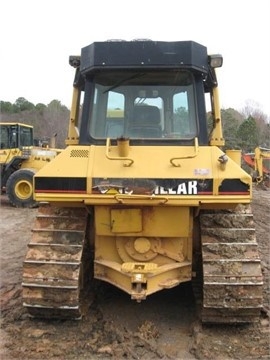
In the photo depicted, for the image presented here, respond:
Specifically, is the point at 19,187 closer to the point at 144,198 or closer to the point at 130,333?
the point at 130,333

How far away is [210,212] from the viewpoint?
4703 mm

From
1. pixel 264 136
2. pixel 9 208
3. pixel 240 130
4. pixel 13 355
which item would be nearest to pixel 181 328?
pixel 13 355

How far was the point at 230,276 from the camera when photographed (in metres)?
4.25

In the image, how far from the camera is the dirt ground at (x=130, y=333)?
13.2 ft

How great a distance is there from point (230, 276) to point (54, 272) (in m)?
1.54

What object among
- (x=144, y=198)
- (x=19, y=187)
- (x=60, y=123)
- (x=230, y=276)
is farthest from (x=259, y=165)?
(x=60, y=123)

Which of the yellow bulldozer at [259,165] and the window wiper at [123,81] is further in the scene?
the yellow bulldozer at [259,165]

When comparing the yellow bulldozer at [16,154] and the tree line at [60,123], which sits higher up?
the tree line at [60,123]

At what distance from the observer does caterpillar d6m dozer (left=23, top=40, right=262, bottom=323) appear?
422 cm

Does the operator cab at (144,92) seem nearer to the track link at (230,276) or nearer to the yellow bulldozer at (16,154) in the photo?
the track link at (230,276)

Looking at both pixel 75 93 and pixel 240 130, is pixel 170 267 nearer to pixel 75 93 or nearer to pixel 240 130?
pixel 75 93

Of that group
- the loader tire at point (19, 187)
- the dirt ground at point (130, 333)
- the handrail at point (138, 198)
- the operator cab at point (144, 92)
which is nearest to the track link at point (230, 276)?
the dirt ground at point (130, 333)

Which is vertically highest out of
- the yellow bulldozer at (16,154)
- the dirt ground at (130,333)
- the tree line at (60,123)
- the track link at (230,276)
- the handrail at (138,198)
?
the tree line at (60,123)

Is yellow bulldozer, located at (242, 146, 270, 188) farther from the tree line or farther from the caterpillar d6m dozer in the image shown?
the caterpillar d6m dozer
